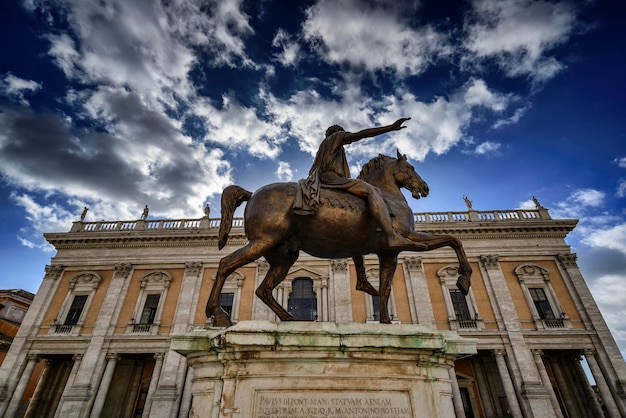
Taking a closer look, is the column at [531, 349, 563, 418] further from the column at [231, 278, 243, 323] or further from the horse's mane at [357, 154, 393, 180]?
the horse's mane at [357, 154, 393, 180]

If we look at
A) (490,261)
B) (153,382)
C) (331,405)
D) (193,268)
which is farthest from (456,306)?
(331,405)

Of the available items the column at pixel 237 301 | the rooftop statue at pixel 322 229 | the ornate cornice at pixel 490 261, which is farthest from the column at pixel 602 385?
the rooftop statue at pixel 322 229

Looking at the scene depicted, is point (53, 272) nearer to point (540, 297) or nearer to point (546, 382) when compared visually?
point (546, 382)

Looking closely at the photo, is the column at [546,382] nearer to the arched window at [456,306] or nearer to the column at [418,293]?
the arched window at [456,306]

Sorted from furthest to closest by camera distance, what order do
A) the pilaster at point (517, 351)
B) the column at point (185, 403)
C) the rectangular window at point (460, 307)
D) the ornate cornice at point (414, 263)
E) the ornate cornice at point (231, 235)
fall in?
the ornate cornice at point (231, 235) → the ornate cornice at point (414, 263) → the rectangular window at point (460, 307) → the column at point (185, 403) → the pilaster at point (517, 351)

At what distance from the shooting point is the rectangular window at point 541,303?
17.5 m

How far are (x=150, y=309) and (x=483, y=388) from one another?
18146 millimetres

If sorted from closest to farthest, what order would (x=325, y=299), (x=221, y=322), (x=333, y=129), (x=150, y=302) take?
(x=221, y=322)
(x=333, y=129)
(x=325, y=299)
(x=150, y=302)

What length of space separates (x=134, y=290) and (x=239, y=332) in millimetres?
19409

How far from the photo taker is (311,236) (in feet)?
12.6

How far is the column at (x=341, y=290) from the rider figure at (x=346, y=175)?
14.3 meters

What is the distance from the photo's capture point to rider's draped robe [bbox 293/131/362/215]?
3713mm

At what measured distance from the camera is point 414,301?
58.7 ft

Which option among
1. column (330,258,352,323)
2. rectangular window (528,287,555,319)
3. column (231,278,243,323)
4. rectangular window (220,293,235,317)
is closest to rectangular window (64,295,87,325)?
rectangular window (220,293,235,317)
